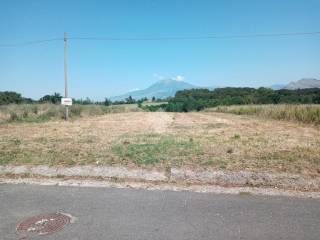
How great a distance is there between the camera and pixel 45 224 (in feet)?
14.8

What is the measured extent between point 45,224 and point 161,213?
165 cm

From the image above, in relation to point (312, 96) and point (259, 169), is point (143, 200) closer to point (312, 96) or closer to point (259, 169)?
point (259, 169)

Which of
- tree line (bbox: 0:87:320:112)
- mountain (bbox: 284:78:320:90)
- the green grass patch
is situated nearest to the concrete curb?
the green grass patch

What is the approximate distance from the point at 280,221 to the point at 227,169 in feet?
9.42

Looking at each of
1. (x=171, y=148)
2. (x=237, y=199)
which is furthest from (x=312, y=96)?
(x=237, y=199)

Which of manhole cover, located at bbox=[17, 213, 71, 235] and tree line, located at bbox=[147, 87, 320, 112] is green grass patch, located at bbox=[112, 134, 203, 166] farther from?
tree line, located at bbox=[147, 87, 320, 112]

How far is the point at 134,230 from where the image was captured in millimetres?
4270

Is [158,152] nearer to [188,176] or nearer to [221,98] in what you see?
[188,176]

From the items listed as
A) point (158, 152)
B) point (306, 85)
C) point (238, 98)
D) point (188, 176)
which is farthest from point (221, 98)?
point (188, 176)

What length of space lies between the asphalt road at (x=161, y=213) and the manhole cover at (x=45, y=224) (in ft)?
0.45

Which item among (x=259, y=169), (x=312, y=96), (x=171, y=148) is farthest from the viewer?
(x=312, y=96)

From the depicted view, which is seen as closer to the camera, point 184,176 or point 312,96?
Result: point 184,176

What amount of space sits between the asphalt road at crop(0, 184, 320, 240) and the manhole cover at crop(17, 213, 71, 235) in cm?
14

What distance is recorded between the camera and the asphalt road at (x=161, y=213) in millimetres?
4172
